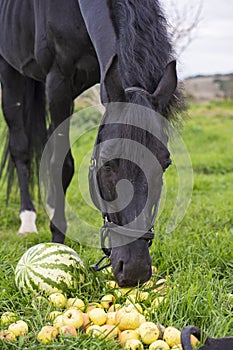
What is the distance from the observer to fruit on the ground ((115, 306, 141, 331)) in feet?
8.00

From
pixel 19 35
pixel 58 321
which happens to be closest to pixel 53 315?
pixel 58 321

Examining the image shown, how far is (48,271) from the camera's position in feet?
9.72

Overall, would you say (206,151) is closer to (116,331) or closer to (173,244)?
(173,244)

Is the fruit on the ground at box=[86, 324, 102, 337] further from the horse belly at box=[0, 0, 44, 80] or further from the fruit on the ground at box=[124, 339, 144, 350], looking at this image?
the horse belly at box=[0, 0, 44, 80]

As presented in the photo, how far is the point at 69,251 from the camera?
10.3 ft

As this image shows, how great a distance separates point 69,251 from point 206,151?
7.30 metres

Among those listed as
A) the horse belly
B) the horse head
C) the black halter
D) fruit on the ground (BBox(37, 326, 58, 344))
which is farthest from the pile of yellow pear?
the horse belly

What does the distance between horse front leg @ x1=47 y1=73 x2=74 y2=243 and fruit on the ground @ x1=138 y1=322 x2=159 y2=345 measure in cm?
190

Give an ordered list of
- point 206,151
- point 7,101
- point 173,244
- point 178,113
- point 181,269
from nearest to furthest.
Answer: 1. point 178,113
2. point 181,269
3. point 173,244
4. point 7,101
5. point 206,151

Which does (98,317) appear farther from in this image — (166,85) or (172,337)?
(166,85)

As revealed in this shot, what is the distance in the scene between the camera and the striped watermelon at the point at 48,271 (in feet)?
9.61

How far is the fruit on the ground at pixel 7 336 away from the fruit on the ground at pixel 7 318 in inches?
4.5

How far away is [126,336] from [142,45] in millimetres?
1422

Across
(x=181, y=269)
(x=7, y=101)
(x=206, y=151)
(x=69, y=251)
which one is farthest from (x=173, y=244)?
(x=206, y=151)
